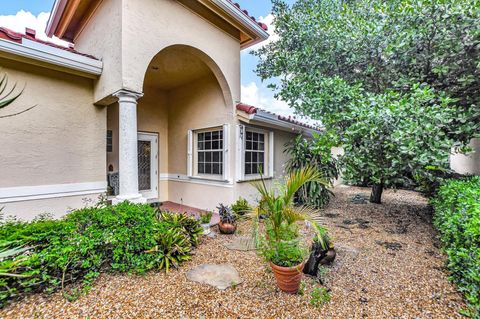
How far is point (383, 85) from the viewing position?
6.31m

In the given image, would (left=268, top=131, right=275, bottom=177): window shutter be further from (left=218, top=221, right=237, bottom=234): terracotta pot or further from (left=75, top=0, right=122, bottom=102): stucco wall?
(left=75, top=0, right=122, bottom=102): stucco wall

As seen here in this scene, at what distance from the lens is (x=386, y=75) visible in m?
6.16

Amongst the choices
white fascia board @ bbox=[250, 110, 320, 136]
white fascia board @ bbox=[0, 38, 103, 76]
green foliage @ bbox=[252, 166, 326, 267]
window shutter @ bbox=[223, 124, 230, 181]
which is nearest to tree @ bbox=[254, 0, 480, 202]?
white fascia board @ bbox=[250, 110, 320, 136]

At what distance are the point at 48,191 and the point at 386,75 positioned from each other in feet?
28.5

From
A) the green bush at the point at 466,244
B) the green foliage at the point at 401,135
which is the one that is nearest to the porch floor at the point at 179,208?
the green foliage at the point at 401,135

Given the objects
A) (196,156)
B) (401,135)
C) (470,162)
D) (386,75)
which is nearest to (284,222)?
(401,135)

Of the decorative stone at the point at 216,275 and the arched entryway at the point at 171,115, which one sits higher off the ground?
the arched entryway at the point at 171,115

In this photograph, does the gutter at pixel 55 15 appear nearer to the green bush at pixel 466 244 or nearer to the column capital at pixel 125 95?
the column capital at pixel 125 95

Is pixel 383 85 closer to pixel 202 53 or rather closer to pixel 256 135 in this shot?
pixel 256 135

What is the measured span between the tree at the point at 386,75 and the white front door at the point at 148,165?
4.67 metres

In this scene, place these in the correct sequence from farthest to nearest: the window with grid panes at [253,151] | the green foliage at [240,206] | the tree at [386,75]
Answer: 1. the window with grid panes at [253,151]
2. the green foliage at [240,206]
3. the tree at [386,75]

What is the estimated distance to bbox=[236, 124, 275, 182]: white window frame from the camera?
6.43 metres

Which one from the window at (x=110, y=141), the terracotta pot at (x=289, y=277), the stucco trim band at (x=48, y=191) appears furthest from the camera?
the window at (x=110, y=141)

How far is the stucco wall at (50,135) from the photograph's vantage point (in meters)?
4.12
